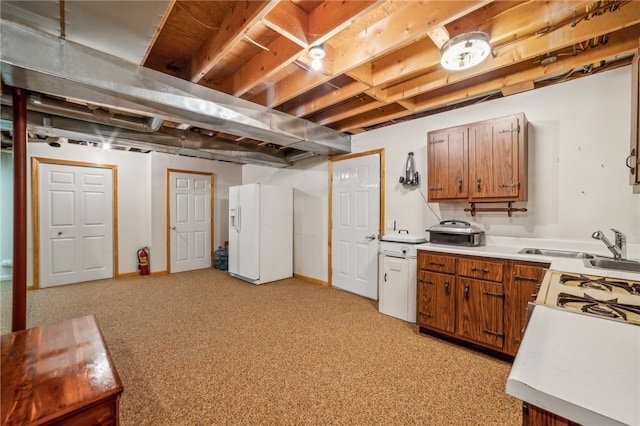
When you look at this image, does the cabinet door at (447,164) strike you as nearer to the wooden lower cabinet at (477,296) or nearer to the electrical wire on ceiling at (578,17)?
the wooden lower cabinet at (477,296)

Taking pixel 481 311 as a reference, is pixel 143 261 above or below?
below

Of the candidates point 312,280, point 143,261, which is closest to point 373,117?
point 312,280

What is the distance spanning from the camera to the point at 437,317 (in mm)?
2631

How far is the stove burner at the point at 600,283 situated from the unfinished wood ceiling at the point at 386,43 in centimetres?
158

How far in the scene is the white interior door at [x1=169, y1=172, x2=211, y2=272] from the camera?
5.48 metres

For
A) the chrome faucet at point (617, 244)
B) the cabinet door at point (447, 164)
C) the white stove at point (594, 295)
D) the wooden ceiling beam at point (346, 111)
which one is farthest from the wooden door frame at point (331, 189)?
the white stove at point (594, 295)

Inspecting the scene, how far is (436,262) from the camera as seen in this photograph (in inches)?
104

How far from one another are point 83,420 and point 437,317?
2635 millimetres

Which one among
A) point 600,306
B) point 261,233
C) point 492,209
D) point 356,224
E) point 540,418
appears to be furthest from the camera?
point 261,233

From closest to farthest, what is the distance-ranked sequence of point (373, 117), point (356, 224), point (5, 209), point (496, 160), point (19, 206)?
1. point (19, 206)
2. point (496, 160)
3. point (373, 117)
4. point (356, 224)
5. point (5, 209)

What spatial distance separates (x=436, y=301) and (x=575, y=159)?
1818 millimetres

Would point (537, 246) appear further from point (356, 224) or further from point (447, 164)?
point (356, 224)

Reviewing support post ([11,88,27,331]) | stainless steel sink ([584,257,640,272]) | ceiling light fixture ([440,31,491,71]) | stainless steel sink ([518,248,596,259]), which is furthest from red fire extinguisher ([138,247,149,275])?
stainless steel sink ([584,257,640,272])

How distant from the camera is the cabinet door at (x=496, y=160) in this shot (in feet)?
8.01
